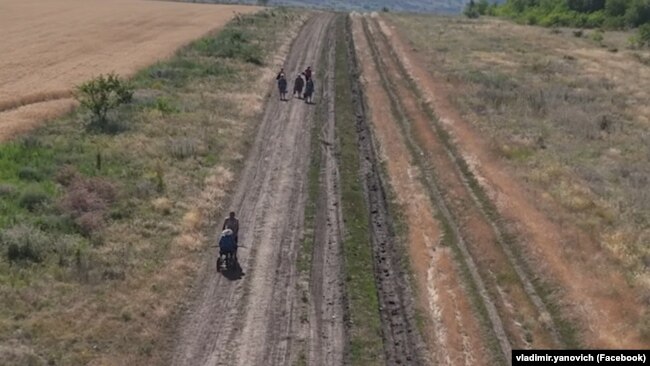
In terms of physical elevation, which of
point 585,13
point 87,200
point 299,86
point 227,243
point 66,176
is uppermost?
point 66,176

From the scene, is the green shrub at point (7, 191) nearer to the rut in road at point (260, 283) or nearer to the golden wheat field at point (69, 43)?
the golden wheat field at point (69, 43)

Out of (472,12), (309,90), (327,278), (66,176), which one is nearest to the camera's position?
(327,278)

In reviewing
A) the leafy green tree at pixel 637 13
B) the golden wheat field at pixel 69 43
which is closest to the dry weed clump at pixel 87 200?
the golden wheat field at pixel 69 43

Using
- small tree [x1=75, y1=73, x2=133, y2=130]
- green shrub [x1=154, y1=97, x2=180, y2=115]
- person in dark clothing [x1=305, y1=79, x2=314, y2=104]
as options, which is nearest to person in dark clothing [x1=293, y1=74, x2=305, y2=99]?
person in dark clothing [x1=305, y1=79, x2=314, y2=104]

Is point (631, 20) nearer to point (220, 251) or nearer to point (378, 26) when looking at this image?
point (378, 26)

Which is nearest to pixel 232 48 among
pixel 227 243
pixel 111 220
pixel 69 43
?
pixel 69 43

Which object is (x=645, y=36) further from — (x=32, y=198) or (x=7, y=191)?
(x=7, y=191)

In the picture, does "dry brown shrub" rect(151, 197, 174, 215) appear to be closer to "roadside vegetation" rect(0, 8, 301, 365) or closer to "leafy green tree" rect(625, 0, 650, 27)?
"roadside vegetation" rect(0, 8, 301, 365)
